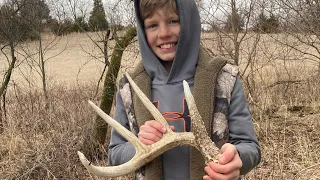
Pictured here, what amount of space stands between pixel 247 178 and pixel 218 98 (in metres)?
2.32

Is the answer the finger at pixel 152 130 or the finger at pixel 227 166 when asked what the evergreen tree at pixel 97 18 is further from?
the finger at pixel 227 166

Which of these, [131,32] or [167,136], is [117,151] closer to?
[167,136]

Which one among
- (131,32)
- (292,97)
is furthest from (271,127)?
(131,32)

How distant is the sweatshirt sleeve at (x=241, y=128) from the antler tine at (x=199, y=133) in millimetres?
157

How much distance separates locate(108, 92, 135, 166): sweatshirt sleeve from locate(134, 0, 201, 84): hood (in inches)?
7.9

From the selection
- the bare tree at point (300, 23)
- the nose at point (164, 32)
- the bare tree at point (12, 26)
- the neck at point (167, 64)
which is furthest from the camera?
the bare tree at point (300, 23)

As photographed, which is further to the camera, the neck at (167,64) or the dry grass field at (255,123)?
the dry grass field at (255,123)

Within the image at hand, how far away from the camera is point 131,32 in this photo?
15.5ft

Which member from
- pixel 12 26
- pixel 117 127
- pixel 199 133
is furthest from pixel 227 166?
pixel 12 26

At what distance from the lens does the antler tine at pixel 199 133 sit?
1.35m

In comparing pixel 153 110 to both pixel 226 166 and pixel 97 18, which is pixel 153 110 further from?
pixel 97 18

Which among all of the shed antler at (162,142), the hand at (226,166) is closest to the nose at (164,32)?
the shed antler at (162,142)

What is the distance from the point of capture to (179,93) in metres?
1.63

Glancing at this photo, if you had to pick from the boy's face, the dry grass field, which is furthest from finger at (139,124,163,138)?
the dry grass field
